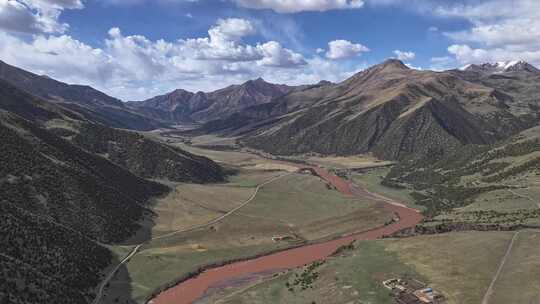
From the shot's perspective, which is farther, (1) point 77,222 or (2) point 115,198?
(2) point 115,198

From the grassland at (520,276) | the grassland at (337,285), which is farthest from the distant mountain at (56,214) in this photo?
the grassland at (520,276)

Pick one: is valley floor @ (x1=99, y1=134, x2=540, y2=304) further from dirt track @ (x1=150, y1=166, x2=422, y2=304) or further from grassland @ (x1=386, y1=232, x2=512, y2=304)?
dirt track @ (x1=150, y1=166, x2=422, y2=304)

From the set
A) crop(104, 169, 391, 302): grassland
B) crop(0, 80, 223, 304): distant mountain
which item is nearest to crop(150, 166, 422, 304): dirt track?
crop(104, 169, 391, 302): grassland

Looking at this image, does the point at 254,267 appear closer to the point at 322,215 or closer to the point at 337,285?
the point at 337,285

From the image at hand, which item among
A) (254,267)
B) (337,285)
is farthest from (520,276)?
(254,267)

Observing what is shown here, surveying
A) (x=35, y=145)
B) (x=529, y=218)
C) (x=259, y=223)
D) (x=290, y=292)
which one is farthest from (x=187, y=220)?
(x=529, y=218)

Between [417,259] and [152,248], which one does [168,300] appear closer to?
[152,248]

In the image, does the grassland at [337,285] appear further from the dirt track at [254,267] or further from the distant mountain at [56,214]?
the distant mountain at [56,214]
